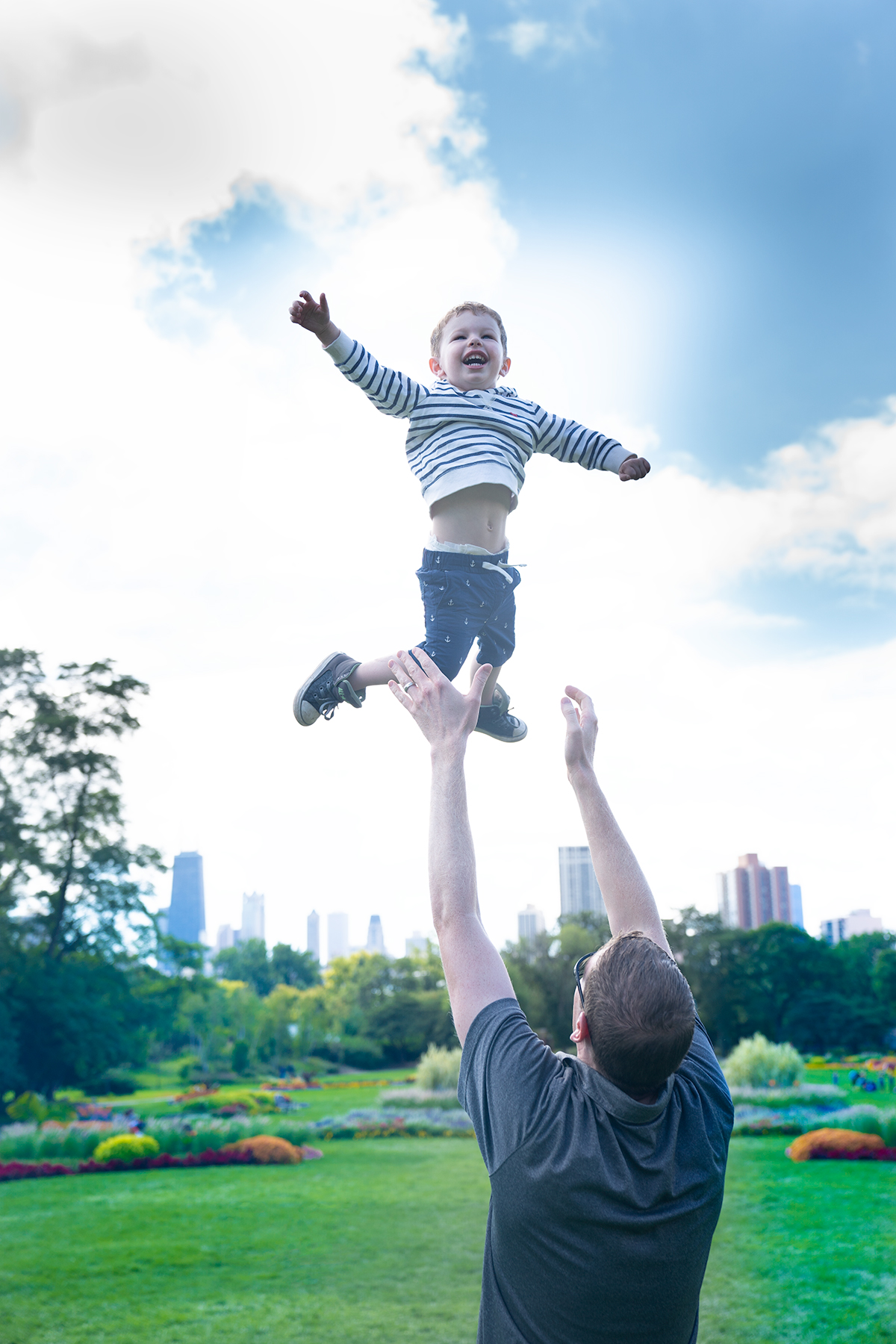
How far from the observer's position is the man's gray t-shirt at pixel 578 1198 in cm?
149

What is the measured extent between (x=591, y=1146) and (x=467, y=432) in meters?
1.69

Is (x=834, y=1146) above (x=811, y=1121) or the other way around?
above

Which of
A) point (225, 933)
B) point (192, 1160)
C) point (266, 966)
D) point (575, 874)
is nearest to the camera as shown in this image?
point (575, 874)

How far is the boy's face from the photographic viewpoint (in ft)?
8.28

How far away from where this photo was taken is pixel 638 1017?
4.92 feet

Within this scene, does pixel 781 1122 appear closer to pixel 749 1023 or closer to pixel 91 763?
pixel 749 1023

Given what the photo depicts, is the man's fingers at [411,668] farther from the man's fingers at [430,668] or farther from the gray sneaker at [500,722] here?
the gray sneaker at [500,722]

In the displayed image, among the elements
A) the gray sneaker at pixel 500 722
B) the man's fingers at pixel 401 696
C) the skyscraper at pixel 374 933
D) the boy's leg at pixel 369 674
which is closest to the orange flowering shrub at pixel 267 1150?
the gray sneaker at pixel 500 722

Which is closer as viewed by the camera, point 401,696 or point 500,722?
point 401,696

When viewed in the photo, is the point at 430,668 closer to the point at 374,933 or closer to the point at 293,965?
the point at 293,965

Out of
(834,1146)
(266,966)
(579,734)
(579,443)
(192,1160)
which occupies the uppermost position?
(579,443)

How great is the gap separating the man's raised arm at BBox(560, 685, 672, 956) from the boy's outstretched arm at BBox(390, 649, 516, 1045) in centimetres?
36

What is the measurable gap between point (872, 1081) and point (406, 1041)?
11008mm

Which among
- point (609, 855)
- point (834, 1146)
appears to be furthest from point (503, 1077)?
point (834, 1146)
